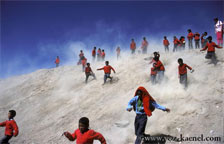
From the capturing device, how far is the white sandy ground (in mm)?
5844

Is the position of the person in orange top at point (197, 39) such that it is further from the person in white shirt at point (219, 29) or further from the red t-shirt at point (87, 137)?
the red t-shirt at point (87, 137)

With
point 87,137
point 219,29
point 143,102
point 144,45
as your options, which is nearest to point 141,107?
point 143,102

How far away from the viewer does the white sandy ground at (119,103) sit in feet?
19.2

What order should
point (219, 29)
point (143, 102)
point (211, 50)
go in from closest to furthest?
1. point (143, 102)
2. point (211, 50)
3. point (219, 29)

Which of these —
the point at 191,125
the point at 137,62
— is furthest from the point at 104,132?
the point at 137,62

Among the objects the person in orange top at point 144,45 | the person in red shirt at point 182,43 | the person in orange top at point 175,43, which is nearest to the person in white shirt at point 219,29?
the person in red shirt at point 182,43

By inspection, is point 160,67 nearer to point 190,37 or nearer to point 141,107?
point 141,107

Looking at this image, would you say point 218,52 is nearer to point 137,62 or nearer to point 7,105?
point 137,62

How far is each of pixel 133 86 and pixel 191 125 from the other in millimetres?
5108

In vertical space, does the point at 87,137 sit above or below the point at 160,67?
below

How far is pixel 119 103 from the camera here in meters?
8.66

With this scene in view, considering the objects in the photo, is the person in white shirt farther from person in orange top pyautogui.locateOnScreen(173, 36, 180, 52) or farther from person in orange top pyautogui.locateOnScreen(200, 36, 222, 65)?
person in orange top pyautogui.locateOnScreen(173, 36, 180, 52)

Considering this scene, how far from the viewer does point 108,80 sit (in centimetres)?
1235

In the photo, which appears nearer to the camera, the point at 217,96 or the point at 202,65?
the point at 217,96
